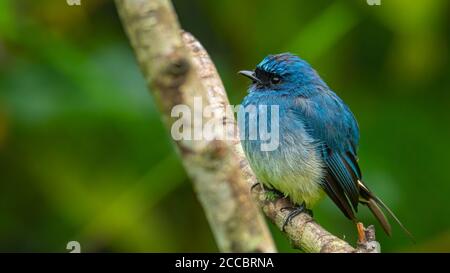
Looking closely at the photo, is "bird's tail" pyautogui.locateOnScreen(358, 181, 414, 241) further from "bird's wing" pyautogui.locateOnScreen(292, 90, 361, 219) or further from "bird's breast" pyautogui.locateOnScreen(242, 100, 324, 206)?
"bird's breast" pyautogui.locateOnScreen(242, 100, 324, 206)

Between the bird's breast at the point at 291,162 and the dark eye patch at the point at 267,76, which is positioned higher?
the dark eye patch at the point at 267,76

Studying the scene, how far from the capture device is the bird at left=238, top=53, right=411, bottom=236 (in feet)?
13.2

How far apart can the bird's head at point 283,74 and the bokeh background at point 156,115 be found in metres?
0.59

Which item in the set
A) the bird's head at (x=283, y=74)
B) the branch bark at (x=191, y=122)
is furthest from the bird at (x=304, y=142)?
the branch bark at (x=191, y=122)

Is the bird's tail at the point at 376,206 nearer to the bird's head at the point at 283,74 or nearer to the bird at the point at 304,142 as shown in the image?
the bird at the point at 304,142

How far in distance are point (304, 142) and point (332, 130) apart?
0.17 m

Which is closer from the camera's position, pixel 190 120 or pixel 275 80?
pixel 190 120

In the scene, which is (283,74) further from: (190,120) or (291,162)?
(190,120)

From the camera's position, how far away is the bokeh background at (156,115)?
4.61 m

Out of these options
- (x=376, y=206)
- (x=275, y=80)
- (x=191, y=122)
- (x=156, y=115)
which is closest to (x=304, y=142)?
(x=275, y=80)

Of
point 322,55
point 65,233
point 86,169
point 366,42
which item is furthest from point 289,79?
point 65,233

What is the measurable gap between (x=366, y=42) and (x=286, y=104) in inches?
47.8

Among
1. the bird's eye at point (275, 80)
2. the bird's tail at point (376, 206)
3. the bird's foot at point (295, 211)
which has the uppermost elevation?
the bird's eye at point (275, 80)

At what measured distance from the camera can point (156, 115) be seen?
4652mm
